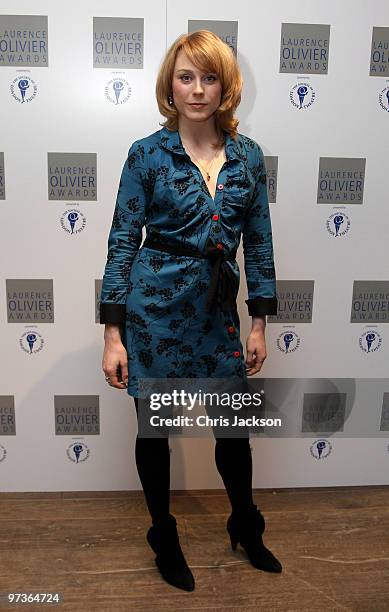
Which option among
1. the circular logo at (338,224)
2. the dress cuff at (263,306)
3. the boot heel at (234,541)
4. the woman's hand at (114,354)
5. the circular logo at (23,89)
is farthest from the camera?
the circular logo at (338,224)

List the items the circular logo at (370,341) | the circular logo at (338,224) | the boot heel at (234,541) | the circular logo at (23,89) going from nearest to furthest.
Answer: the boot heel at (234,541) < the circular logo at (23,89) < the circular logo at (338,224) < the circular logo at (370,341)

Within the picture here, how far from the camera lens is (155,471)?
161cm

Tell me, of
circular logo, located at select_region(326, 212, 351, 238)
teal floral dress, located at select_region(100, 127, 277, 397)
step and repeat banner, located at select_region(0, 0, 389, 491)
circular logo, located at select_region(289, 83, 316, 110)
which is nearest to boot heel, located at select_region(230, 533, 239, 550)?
step and repeat banner, located at select_region(0, 0, 389, 491)

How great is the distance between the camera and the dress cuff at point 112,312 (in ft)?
4.88

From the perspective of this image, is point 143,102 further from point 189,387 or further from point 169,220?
point 189,387

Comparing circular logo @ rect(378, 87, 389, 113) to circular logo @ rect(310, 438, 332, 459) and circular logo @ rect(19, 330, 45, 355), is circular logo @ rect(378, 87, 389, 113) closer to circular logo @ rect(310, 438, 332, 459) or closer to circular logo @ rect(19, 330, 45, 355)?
circular logo @ rect(310, 438, 332, 459)

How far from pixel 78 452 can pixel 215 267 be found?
1058mm

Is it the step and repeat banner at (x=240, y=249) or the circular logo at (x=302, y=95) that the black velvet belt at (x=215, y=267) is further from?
the circular logo at (x=302, y=95)

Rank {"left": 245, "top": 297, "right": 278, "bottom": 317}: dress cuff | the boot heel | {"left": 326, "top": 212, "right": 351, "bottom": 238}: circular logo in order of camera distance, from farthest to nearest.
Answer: {"left": 326, "top": 212, "right": 351, "bottom": 238}: circular logo → the boot heel → {"left": 245, "top": 297, "right": 278, "bottom": 317}: dress cuff

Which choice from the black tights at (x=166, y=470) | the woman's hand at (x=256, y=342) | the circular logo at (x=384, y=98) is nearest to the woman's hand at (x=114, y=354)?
the black tights at (x=166, y=470)

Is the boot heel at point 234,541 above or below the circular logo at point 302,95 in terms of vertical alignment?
below

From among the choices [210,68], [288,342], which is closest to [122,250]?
[210,68]

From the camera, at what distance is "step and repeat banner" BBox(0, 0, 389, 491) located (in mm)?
1872

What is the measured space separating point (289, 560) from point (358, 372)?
745mm
